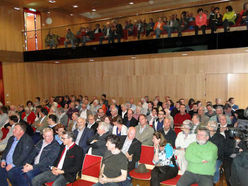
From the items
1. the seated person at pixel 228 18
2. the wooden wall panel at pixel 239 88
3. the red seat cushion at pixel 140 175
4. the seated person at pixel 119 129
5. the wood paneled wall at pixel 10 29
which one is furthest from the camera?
the wood paneled wall at pixel 10 29

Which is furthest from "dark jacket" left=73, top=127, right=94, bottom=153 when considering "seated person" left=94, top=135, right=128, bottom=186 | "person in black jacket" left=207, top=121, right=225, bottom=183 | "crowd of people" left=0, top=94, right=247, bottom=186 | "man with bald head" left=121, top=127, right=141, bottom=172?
"person in black jacket" left=207, top=121, right=225, bottom=183

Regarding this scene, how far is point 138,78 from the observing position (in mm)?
13773

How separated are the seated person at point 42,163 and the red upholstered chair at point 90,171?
449 millimetres

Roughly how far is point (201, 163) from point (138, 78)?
1047 cm

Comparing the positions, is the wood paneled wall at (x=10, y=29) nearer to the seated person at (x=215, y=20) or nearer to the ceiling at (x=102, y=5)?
the ceiling at (x=102, y=5)

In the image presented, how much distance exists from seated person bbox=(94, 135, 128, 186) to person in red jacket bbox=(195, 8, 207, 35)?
255 inches

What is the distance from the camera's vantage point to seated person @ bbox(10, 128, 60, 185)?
4.05 meters

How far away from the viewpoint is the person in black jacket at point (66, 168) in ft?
12.1

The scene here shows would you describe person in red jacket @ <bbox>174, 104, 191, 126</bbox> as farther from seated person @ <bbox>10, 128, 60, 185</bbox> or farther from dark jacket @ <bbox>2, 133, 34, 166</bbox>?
dark jacket @ <bbox>2, 133, 34, 166</bbox>

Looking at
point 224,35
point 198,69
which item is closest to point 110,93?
point 198,69

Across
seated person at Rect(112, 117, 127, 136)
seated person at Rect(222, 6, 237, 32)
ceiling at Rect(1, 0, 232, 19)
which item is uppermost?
ceiling at Rect(1, 0, 232, 19)

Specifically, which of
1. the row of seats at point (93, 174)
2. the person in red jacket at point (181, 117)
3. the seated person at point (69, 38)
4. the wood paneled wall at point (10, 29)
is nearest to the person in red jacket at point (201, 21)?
the person in red jacket at point (181, 117)

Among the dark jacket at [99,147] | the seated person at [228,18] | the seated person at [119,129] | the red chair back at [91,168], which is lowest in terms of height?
the red chair back at [91,168]

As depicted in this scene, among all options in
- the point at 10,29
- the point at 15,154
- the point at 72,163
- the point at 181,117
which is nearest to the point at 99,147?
the point at 72,163
